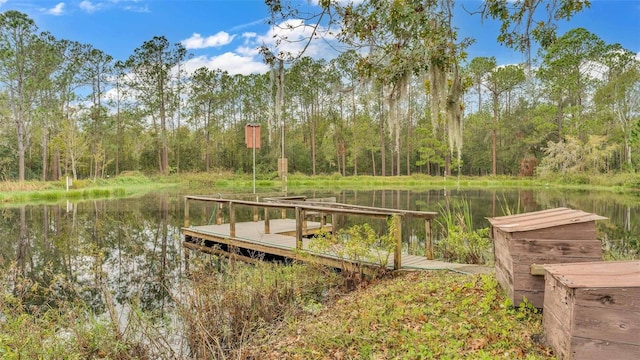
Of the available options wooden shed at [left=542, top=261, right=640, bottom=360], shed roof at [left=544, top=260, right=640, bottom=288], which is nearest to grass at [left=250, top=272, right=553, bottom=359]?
wooden shed at [left=542, top=261, right=640, bottom=360]

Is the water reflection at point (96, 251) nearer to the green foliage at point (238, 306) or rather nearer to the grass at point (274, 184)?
the green foliage at point (238, 306)

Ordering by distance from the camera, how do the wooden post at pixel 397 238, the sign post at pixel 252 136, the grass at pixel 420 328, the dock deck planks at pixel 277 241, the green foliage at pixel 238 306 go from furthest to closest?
the sign post at pixel 252 136, the dock deck planks at pixel 277 241, the wooden post at pixel 397 238, the green foliage at pixel 238 306, the grass at pixel 420 328

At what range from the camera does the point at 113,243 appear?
10414 mm

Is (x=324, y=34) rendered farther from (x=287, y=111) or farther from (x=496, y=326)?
(x=287, y=111)

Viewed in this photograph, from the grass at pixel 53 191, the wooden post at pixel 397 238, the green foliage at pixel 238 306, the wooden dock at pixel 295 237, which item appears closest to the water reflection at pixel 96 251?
the green foliage at pixel 238 306

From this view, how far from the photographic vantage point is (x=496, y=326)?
3631mm

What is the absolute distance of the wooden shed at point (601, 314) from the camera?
254 centimetres

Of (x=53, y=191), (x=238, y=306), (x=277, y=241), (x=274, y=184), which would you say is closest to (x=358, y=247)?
(x=238, y=306)

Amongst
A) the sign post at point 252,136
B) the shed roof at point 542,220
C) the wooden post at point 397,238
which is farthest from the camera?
the sign post at point 252,136

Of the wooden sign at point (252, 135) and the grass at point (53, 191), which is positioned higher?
the wooden sign at point (252, 135)

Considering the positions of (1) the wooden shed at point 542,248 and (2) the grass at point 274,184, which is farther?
(2) the grass at point 274,184

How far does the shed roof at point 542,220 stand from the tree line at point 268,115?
16.0 metres

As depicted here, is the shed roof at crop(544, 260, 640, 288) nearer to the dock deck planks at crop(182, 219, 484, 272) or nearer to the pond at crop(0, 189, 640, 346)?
the dock deck planks at crop(182, 219, 484, 272)

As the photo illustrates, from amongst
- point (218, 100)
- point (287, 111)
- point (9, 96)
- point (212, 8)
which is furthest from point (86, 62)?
point (212, 8)
